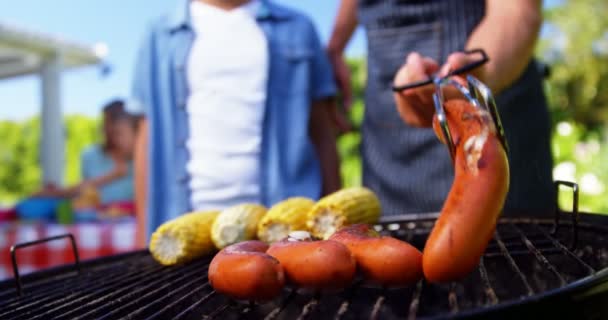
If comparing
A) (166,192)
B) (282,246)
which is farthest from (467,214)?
(166,192)

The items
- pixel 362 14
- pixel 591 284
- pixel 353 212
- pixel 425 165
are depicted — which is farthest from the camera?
pixel 362 14

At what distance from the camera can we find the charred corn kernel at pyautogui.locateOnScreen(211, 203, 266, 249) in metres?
1.31

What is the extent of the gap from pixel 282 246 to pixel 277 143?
136cm

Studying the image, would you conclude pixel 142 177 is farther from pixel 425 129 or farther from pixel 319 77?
pixel 425 129

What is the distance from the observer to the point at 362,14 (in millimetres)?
2115

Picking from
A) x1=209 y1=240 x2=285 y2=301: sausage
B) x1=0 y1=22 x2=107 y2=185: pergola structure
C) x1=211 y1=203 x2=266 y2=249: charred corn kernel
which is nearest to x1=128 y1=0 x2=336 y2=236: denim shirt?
x1=211 y1=203 x2=266 y2=249: charred corn kernel

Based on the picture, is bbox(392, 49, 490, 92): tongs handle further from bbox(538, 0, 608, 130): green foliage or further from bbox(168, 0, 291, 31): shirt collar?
bbox(538, 0, 608, 130): green foliage

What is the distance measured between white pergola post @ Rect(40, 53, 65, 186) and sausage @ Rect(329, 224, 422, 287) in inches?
308

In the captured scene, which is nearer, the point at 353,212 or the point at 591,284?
the point at 591,284

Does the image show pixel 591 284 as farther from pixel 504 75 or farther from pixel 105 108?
pixel 105 108

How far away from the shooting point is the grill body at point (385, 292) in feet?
2.20

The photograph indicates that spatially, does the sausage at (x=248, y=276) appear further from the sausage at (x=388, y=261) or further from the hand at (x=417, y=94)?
the hand at (x=417, y=94)

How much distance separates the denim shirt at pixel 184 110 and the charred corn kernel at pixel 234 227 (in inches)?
32.6

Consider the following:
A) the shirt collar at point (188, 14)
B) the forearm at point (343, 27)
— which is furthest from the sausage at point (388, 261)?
the forearm at point (343, 27)
